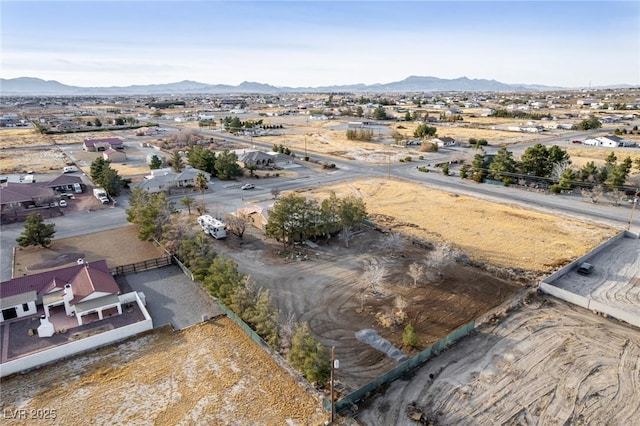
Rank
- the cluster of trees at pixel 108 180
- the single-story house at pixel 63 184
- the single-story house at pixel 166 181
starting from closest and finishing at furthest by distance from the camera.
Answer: the cluster of trees at pixel 108 180, the single-story house at pixel 166 181, the single-story house at pixel 63 184

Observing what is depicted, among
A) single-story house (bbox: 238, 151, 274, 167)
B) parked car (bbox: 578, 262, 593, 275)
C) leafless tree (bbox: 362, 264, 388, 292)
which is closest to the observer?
leafless tree (bbox: 362, 264, 388, 292)

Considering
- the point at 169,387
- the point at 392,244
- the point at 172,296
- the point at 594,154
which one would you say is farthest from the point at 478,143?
the point at 169,387

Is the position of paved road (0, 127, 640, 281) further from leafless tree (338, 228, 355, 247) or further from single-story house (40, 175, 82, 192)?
leafless tree (338, 228, 355, 247)

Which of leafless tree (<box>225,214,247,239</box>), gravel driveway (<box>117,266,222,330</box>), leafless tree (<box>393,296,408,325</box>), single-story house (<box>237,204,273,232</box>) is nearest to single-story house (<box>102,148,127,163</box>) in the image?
single-story house (<box>237,204,273,232</box>)

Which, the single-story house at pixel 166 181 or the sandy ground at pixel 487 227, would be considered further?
the single-story house at pixel 166 181

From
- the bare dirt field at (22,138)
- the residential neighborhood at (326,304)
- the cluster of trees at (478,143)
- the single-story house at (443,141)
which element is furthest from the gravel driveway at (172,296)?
the bare dirt field at (22,138)

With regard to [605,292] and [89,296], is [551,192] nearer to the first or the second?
[605,292]

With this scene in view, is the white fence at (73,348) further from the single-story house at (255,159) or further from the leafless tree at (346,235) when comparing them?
the single-story house at (255,159)

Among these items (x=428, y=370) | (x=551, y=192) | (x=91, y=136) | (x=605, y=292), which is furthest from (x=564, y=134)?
(x=91, y=136)
